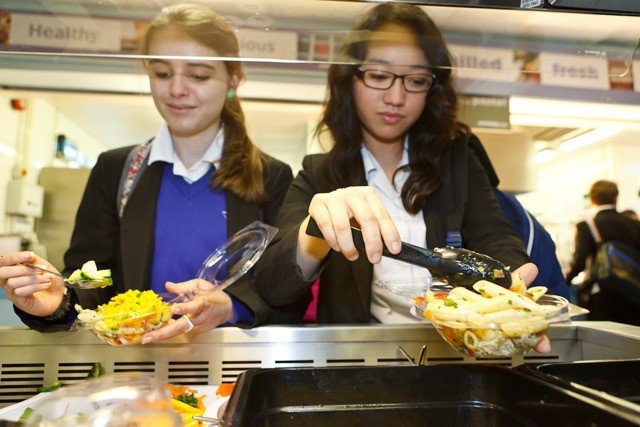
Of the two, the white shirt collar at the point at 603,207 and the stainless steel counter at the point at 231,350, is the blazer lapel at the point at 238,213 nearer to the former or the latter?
the stainless steel counter at the point at 231,350

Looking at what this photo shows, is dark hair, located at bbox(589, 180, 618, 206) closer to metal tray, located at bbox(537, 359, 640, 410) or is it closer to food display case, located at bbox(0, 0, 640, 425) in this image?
food display case, located at bbox(0, 0, 640, 425)

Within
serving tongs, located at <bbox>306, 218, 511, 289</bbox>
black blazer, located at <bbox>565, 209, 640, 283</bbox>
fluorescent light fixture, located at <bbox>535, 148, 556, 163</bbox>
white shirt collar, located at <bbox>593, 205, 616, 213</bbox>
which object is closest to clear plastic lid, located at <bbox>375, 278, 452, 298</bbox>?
serving tongs, located at <bbox>306, 218, 511, 289</bbox>

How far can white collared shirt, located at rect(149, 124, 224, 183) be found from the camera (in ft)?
5.17

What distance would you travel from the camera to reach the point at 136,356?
1.12 meters

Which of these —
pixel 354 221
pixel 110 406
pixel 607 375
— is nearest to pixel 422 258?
pixel 354 221

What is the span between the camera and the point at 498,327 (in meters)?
0.84

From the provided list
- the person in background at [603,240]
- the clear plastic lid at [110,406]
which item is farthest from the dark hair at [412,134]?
the person in background at [603,240]

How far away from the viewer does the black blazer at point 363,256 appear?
136cm

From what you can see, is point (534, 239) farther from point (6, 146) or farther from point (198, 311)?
point (6, 146)

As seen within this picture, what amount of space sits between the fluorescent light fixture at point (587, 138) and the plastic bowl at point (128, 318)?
22.7 feet

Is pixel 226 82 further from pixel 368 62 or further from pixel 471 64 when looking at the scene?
pixel 471 64

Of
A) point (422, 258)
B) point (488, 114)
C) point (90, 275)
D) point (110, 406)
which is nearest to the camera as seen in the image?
point (110, 406)

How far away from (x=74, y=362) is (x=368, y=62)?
94 cm

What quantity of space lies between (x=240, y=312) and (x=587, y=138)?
7220 millimetres
